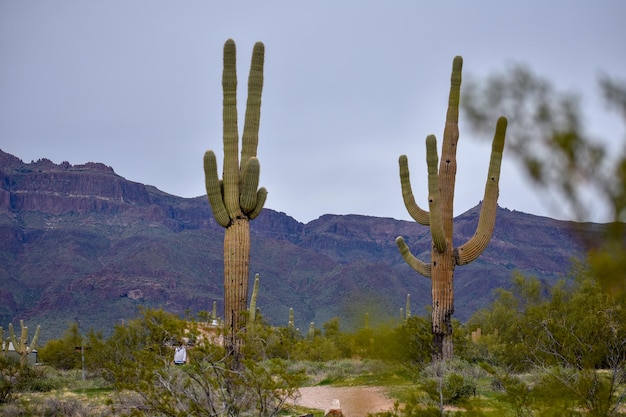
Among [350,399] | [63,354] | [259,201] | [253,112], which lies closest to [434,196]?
[259,201]

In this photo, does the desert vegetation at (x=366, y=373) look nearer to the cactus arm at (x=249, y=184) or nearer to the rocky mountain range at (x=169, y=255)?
the cactus arm at (x=249, y=184)

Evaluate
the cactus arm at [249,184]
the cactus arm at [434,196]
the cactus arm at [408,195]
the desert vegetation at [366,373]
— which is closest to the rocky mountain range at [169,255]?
the desert vegetation at [366,373]

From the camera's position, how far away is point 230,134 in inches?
636

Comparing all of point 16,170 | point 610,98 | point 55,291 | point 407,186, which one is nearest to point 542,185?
point 610,98

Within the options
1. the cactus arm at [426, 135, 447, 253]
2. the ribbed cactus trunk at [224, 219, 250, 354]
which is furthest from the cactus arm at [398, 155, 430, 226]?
the ribbed cactus trunk at [224, 219, 250, 354]

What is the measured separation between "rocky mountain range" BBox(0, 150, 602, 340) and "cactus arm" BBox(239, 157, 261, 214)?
1201 inches

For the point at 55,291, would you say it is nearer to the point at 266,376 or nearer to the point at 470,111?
the point at 266,376

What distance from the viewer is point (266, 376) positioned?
990cm

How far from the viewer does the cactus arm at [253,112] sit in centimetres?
1639

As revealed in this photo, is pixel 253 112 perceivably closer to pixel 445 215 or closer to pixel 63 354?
pixel 445 215

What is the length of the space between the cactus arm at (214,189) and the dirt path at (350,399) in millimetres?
3979

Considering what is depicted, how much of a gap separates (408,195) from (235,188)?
Answer: 4522mm

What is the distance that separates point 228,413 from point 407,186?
9656mm

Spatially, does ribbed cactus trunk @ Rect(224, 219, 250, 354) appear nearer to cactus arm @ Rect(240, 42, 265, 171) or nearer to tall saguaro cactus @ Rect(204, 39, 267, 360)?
tall saguaro cactus @ Rect(204, 39, 267, 360)
